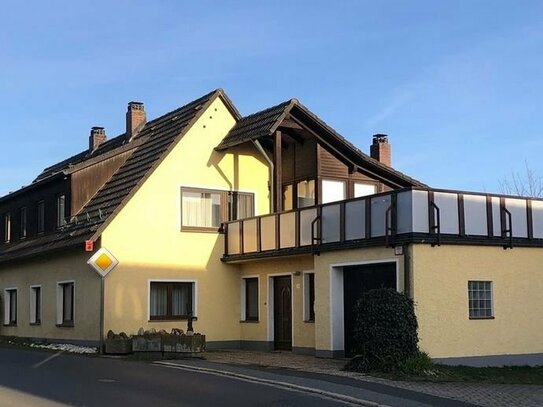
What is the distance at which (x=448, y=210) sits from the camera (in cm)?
1909

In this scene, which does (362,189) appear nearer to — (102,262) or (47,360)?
(102,262)

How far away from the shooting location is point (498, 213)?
20.2 meters

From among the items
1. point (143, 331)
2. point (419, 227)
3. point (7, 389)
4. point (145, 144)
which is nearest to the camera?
point (7, 389)

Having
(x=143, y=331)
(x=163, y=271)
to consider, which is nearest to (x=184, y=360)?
(x=143, y=331)

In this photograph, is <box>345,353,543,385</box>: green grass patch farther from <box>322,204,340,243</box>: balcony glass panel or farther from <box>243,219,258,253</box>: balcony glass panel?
<box>243,219,258,253</box>: balcony glass panel

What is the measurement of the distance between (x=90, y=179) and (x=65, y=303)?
14.6 ft

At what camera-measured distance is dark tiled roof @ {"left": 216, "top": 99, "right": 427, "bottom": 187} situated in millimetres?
24422

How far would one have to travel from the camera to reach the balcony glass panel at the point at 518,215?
806 inches

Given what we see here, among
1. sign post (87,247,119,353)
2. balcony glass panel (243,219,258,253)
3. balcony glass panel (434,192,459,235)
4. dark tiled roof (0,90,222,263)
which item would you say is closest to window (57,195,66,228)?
dark tiled roof (0,90,222,263)

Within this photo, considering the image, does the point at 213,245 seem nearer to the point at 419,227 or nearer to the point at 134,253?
the point at 134,253

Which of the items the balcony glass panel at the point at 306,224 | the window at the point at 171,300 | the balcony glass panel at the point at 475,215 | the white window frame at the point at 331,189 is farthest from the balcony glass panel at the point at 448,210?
the window at the point at 171,300

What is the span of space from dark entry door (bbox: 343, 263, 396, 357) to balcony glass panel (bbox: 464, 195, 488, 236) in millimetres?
2461

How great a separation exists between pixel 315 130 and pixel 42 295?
1182 cm

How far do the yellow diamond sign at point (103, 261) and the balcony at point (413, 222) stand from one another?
5.05 meters
